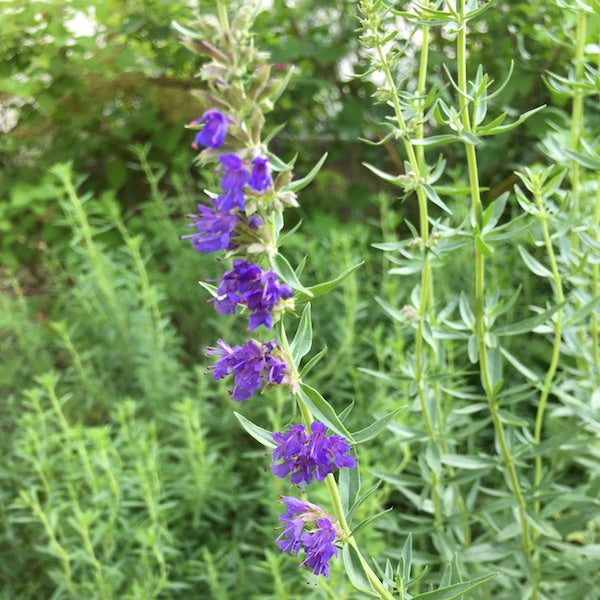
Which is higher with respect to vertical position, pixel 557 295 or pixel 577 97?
pixel 577 97

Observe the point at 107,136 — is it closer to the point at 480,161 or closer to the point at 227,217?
the point at 480,161

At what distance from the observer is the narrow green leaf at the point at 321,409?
0.98 meters

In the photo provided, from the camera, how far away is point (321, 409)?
991 mm

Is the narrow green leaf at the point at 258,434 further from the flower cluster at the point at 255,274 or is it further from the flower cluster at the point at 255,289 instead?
the flower cluster at the point at 255,289

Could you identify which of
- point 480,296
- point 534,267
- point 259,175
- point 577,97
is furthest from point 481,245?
point 577,97

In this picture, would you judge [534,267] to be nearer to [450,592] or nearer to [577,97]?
[577,97]

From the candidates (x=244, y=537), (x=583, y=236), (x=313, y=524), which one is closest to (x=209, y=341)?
(x=244, y=537)

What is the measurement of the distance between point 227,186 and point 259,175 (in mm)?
41

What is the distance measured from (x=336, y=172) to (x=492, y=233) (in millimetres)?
2959

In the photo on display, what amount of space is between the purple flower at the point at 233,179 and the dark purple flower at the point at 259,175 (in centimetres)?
1

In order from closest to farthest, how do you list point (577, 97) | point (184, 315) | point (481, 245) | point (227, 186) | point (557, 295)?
point (227, 186) → point (481, 245) → point (557, 295) → point (577, 97) → point (184, 315)

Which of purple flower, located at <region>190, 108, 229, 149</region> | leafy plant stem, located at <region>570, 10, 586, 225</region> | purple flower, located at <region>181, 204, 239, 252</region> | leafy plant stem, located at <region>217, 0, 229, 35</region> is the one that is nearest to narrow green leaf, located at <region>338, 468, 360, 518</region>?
purple flower, located at <region>181, 204, 239, 252</region>

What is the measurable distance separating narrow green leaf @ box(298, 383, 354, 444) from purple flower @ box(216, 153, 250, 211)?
0.29 meters

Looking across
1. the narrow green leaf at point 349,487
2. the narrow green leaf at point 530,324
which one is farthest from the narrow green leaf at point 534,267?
the narrow green leaf at point 349,487
